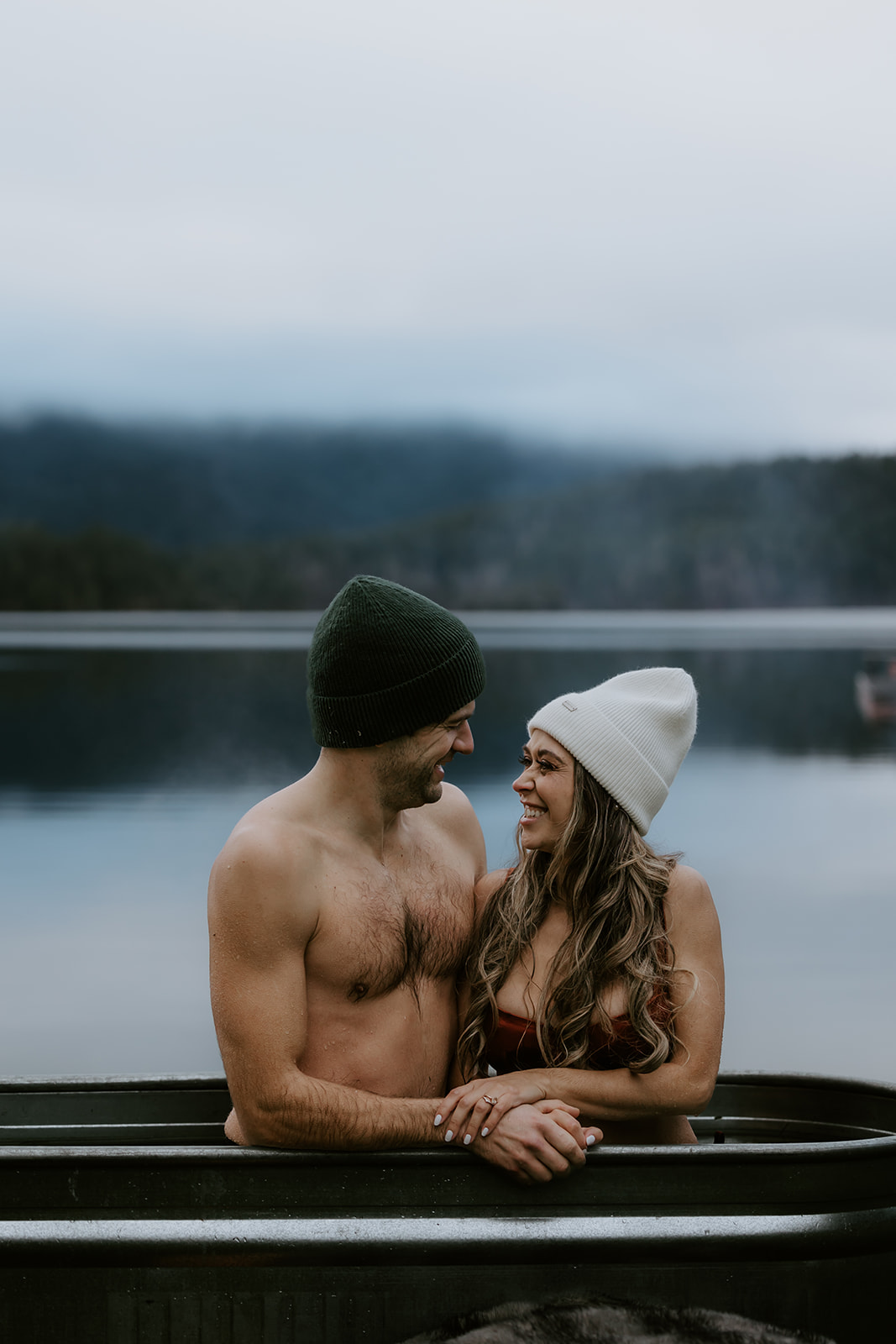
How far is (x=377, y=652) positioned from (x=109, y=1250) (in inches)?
44.2

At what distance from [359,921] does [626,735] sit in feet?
2.11

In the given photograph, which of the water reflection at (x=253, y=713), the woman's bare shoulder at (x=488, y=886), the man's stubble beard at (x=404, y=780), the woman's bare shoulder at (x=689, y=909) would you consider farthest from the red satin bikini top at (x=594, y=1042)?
the water reflection at (x=253, y=713)

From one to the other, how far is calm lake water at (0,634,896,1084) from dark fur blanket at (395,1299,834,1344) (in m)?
0.91

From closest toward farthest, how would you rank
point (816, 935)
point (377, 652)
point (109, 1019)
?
point (377, 652) → point (109, 1019) → point (816, 935)

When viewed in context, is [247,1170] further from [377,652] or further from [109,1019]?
[109,1019]

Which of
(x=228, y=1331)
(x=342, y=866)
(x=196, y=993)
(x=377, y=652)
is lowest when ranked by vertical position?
(x=196, y=993)

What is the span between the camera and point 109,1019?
6.96m

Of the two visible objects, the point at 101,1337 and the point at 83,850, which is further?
the point at 83,850

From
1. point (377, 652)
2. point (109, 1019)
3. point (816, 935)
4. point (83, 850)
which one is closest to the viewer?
point (377, 652)

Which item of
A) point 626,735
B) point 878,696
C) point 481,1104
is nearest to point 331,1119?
point 481,1104

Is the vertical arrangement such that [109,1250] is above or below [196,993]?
above

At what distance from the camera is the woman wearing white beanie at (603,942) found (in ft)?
7.97

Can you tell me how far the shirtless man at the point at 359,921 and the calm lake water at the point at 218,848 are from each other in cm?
57

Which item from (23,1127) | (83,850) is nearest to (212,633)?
(83,850)
